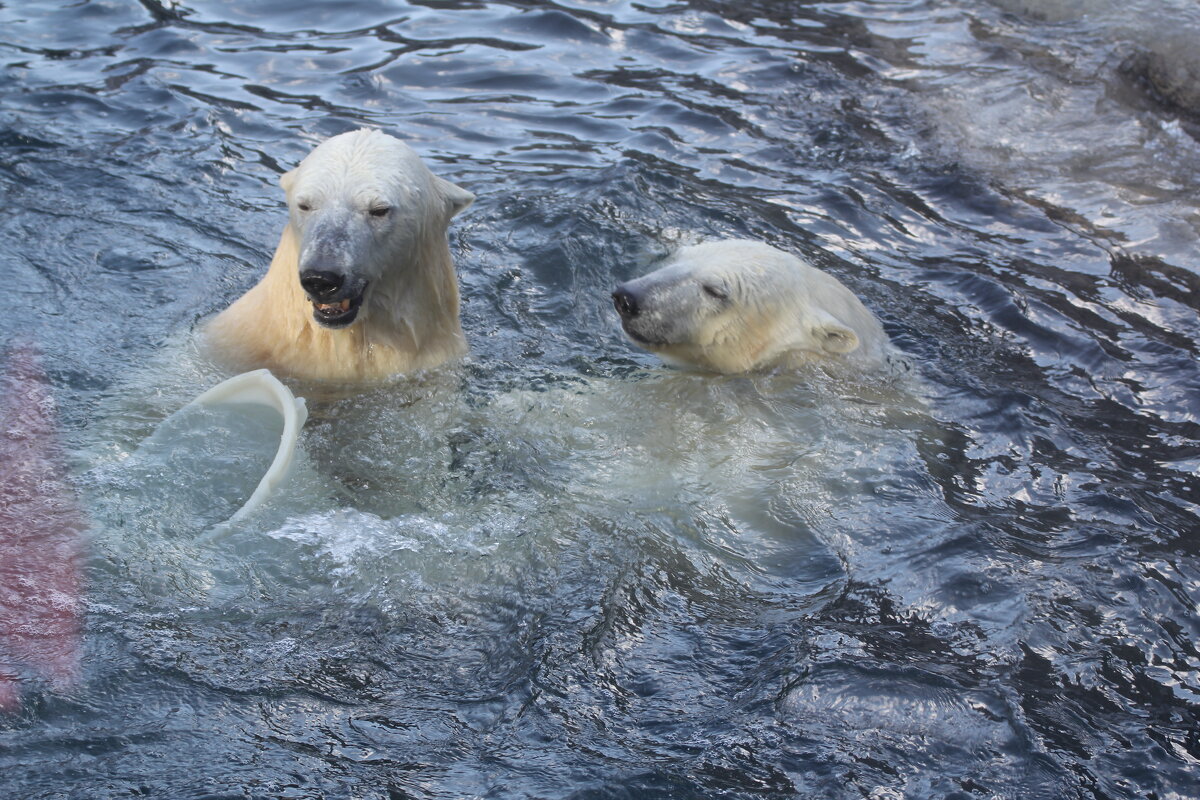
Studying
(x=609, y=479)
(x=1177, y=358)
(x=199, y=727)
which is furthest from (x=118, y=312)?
(x=1177, y=358)

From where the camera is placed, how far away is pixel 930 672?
3.23 m

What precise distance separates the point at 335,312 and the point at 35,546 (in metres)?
1.21

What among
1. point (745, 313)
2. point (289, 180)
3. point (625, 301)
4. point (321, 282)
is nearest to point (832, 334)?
point (745, 313)

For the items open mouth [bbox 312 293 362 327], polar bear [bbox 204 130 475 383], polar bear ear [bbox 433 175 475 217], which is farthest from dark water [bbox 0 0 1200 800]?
polar bear ear [bbox 433 175 475 217]

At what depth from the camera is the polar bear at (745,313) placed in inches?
184

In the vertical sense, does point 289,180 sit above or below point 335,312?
above

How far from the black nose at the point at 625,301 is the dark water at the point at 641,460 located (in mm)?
352

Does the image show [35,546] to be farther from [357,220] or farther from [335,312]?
[357,220]

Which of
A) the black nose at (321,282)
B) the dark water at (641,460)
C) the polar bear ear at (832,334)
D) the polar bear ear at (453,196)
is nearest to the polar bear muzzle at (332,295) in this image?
the black nose at (321,282)

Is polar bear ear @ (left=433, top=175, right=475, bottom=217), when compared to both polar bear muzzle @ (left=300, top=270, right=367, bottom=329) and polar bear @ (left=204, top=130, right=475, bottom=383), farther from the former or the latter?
polar bear muzzle @ (left=300, top=270, right=367, bottom=329)

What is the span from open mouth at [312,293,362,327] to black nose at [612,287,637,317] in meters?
Answer: 1.15

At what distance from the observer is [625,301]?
4.64 metres

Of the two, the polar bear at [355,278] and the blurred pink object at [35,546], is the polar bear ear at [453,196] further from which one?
the blurred pink object at [35,546]

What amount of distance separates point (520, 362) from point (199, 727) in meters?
2.51
